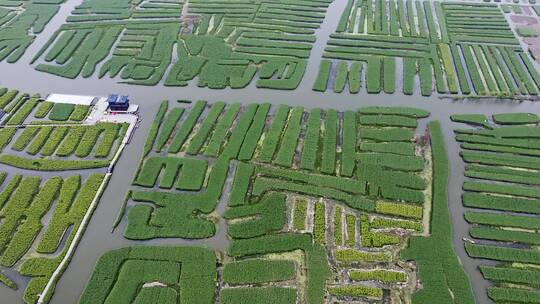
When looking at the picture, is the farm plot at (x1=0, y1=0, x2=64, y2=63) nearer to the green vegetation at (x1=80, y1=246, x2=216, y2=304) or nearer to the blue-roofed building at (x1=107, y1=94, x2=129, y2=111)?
the blue-roofed building at (x1=107, y1=94, x2=129, y2=111)

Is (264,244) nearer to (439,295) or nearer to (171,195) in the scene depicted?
(171,195)

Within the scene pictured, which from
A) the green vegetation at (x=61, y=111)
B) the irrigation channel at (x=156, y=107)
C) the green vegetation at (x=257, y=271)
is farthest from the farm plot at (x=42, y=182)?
the green vegetation at (x=257, y=271)

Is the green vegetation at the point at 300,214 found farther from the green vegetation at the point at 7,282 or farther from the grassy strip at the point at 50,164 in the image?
the green vegetation at the point at 7,282

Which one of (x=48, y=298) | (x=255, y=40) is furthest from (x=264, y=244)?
(x=255, y=40)

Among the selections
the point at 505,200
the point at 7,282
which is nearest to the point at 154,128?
the point at 7,282

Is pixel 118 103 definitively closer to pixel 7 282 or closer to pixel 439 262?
pixel 7 282

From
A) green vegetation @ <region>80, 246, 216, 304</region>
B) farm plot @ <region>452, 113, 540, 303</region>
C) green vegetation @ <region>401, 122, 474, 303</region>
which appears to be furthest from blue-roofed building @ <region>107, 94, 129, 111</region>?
farm plot @ <region>452, 113, 540, 303</region>

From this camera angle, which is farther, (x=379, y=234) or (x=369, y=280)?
(x=379, y=234)
